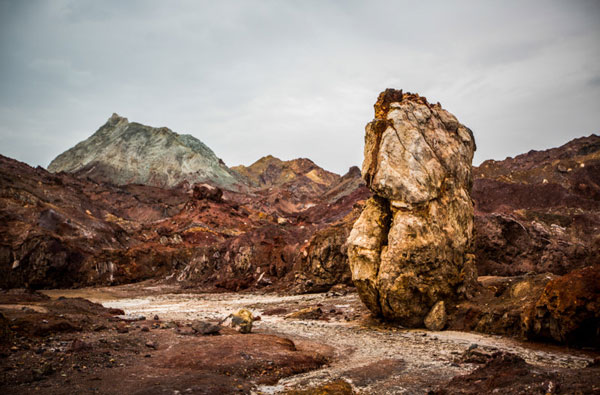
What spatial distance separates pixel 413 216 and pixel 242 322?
25.2 feet

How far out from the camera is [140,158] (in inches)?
5084

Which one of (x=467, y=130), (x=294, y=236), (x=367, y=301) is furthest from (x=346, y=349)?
(x=294, y=236)

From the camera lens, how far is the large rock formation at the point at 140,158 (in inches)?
→ 4744

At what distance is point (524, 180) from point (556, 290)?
55.5 meters

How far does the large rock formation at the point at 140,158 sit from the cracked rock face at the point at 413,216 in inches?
4396

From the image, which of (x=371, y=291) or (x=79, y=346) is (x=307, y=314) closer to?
(x=371, y=291)

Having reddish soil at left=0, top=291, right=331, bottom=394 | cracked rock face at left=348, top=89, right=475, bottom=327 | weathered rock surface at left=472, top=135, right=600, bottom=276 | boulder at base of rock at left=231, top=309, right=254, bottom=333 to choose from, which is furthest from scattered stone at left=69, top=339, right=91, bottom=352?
weathered rock surface at left=472, top=135, right=600, bottom=276

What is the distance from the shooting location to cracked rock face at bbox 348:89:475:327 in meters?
13.6

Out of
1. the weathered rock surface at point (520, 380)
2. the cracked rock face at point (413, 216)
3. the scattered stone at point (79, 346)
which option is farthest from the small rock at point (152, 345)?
the cracked rock face at point (413, 216)

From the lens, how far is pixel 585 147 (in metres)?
68.4

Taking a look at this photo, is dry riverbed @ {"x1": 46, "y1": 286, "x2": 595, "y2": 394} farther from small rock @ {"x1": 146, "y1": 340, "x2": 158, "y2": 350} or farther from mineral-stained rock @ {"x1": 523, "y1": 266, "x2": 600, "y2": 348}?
small rock @ {"x1": 146, "y1": 340, "x2": 158, "y2": 350}

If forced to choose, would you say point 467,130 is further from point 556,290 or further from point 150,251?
point 150,251

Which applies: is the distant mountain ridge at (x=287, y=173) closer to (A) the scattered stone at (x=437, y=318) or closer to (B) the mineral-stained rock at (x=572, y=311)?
(A) the scattered stone at (x=437, y=318)

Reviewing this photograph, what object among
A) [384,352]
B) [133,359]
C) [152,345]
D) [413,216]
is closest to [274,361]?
[384,352]
